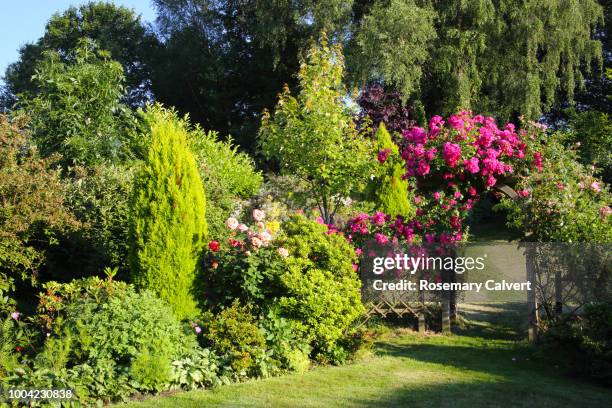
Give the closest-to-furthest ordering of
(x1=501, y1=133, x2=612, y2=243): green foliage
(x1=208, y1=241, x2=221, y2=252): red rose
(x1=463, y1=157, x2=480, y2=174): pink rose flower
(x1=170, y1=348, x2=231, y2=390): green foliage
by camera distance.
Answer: (x1=170, y1=348, x2=231, y2=390): green foliage → (x1=208, y1=241, x2=221, y2=252): red rose → (x1=501, y1=133, x2=612, y2=243): green foliage → (x1=463, y1=157, x2=480, y2=174): pink rose flower

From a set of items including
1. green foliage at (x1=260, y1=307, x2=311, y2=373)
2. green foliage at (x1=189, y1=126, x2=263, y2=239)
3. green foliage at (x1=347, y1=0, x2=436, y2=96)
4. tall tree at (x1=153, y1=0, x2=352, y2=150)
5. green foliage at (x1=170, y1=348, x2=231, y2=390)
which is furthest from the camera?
tall tree at (x1=153, y1=0, x2=352, y2=150)

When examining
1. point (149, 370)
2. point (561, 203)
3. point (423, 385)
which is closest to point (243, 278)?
point (149, 370)

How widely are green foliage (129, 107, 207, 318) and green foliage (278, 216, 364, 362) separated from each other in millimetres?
1045

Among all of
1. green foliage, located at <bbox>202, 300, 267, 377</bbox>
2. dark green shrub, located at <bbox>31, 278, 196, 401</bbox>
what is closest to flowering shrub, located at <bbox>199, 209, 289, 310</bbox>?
green foliage, located at <bbox>202, 300, 267, 377</bbox>

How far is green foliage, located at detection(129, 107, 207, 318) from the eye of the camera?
6262 millimetres

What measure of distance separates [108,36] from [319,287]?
26.2 m

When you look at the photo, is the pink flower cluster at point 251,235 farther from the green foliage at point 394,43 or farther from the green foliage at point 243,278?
the green foliage at point 394,43

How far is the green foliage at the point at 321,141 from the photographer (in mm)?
10289

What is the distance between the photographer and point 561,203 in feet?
24.6

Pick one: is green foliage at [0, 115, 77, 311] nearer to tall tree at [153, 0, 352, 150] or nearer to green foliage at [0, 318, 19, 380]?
green foliage at [0, 318, 19, 380]

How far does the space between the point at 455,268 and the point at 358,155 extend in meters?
2.81

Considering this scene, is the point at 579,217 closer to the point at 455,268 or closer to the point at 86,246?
the point at 455,268

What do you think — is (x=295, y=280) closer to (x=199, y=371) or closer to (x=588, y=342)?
(x=199, y=371)

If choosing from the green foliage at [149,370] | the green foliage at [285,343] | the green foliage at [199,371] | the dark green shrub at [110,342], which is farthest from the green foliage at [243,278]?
the green foliage at [149,370]
